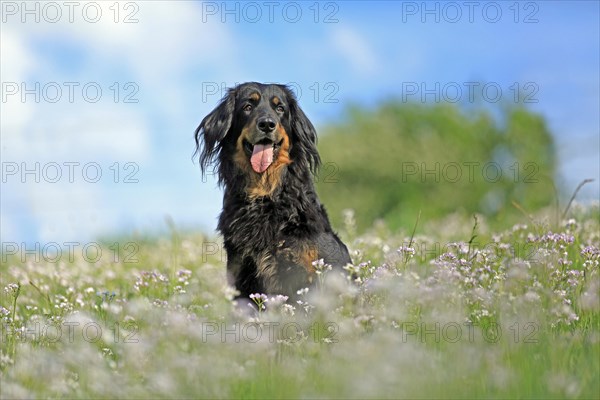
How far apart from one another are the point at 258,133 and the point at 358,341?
9.34ft

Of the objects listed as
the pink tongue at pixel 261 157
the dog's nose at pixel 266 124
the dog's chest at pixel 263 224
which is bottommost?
the dog's chest at pixel 263 224

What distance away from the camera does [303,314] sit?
19.9 feet

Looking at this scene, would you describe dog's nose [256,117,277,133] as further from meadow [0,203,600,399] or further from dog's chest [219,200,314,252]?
meadow [0,203,600,399]

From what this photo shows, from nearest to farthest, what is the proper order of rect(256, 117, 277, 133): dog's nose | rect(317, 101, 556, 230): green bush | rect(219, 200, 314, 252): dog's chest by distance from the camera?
rect(219, 200, 314, 252): dog's chest < rect(256, 117, 277, 133): dog's nose < rect(317, 101, 556, 230): green bush

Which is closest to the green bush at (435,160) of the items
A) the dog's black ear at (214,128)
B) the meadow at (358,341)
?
the dog's black ear at (214,128)

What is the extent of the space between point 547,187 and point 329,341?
896 inches

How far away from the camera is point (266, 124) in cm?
716

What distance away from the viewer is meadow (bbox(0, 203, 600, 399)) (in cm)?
445

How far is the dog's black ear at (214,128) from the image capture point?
7641mm

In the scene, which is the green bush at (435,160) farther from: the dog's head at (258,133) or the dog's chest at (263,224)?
the dog's chest at (263,224)

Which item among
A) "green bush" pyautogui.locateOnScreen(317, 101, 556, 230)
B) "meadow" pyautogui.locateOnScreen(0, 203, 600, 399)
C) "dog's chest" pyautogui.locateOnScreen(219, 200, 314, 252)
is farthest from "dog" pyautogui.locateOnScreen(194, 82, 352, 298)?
"green bush" pyautogui.locateOnScreen(317, 101, 556, 230)

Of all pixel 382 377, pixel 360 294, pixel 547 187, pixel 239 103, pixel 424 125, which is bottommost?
pixel 382 377

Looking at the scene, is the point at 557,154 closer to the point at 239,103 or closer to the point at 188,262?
the point at 188,262

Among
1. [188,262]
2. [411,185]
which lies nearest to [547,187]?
[411,185]
